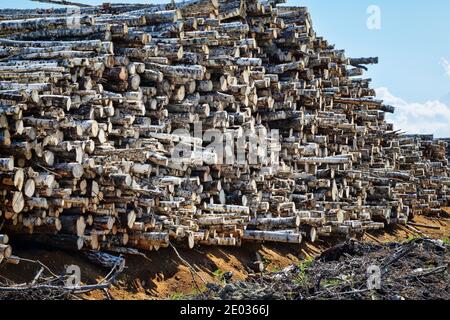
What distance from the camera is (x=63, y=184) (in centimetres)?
917

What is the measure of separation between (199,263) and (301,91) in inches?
210

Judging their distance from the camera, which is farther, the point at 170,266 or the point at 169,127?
the point at 169,127

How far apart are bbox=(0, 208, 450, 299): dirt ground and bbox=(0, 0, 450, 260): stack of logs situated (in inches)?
11.5

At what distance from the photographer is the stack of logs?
894 cm

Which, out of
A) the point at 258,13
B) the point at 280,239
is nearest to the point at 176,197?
the point at 280,239

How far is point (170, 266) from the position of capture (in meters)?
11.0

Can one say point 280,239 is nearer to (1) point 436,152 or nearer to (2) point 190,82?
(2) point 190,82

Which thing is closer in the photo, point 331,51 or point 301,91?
point 301,91

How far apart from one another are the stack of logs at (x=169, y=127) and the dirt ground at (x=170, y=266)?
0.96 feet

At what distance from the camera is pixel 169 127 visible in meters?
11.3

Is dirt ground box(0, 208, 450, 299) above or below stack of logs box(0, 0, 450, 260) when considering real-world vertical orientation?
below

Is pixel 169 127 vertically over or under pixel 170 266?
over

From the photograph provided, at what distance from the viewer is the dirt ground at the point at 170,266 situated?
30.6 feet

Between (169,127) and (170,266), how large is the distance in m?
2.24
